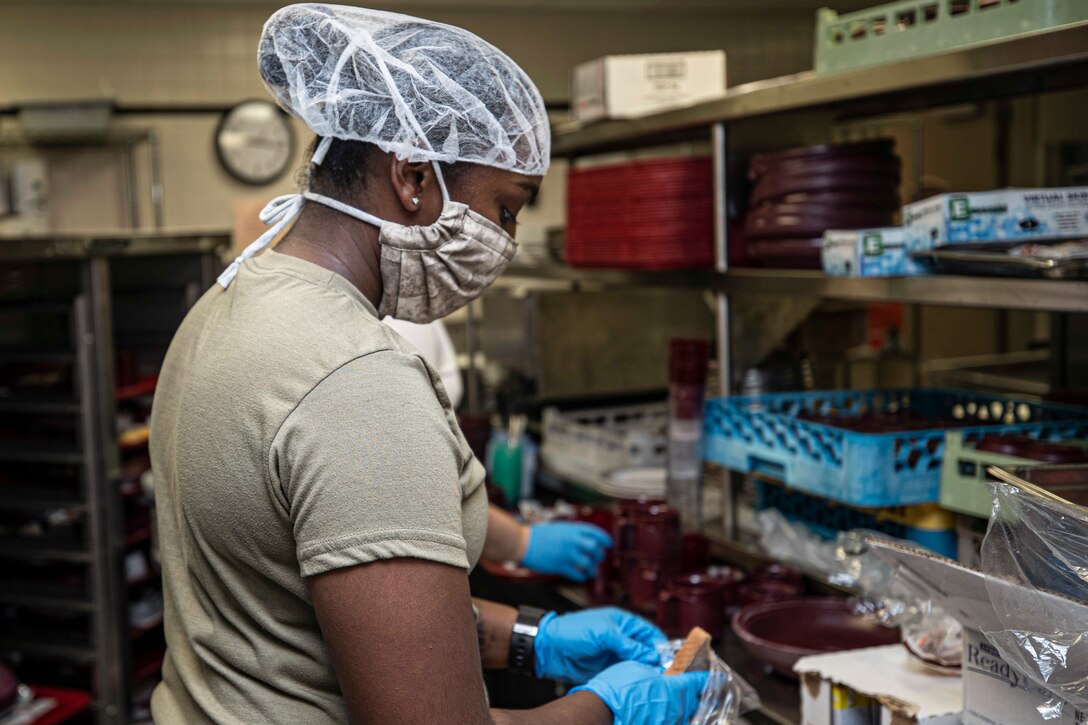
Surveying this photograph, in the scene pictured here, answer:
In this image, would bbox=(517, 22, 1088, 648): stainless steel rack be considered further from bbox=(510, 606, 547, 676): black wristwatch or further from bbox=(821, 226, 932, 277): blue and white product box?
bbox=(510, 606, 547, 676): black wristwatch

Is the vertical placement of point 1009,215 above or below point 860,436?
above

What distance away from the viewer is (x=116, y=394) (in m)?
3.58

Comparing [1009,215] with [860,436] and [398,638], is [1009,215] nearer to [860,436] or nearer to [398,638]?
[860,436]

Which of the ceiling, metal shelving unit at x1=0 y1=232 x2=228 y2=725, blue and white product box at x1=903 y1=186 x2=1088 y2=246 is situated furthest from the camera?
the ceiling

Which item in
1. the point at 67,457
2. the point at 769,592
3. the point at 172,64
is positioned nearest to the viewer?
the point at 769,592

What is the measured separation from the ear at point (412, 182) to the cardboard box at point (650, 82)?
1579 mm

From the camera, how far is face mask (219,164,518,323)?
116cm

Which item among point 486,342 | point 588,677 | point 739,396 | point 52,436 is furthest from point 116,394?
point 588,677

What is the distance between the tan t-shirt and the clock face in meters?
5.54

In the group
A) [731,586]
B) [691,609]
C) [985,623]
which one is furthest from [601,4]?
[985,623]

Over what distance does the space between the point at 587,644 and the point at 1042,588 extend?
63 centimetres

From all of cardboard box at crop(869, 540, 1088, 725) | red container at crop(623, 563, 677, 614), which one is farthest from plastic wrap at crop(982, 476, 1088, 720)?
red container at crop(623, 563, 677, 614)

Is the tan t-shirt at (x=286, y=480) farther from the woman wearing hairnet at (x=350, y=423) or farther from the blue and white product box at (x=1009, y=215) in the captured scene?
the blue and white product box at (x=1009, y=215)

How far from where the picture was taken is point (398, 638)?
93cm
